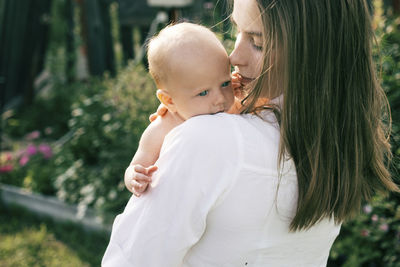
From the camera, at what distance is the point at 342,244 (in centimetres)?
276

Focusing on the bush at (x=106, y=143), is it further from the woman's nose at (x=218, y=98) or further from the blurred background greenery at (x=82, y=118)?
the woman's nose at (x=218, y=98)

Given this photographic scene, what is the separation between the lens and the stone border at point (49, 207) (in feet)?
12.8

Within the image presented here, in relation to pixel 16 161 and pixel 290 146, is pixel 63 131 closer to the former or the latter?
pixel 16 161

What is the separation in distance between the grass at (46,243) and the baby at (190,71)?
2576 mm

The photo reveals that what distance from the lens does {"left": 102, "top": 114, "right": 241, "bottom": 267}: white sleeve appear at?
103 cm

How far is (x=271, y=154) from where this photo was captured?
1072 mm

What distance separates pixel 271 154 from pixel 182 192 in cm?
23

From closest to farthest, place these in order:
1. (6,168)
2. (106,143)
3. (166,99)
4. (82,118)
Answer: (166,99) < (106,143) < (82,118) < (6,168)

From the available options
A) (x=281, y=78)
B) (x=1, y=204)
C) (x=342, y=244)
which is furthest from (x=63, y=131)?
(x=281, y=78)

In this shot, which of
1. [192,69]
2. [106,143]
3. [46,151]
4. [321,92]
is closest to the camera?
[321,92]

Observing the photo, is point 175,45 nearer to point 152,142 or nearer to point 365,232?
point 152,142

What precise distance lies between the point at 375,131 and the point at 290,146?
0.34 m

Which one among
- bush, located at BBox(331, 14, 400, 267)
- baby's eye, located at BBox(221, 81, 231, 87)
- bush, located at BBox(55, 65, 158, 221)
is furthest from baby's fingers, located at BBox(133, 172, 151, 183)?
bush, located at BBox(55, 65, 158, 221)

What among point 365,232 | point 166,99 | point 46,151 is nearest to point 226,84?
point 166,99
